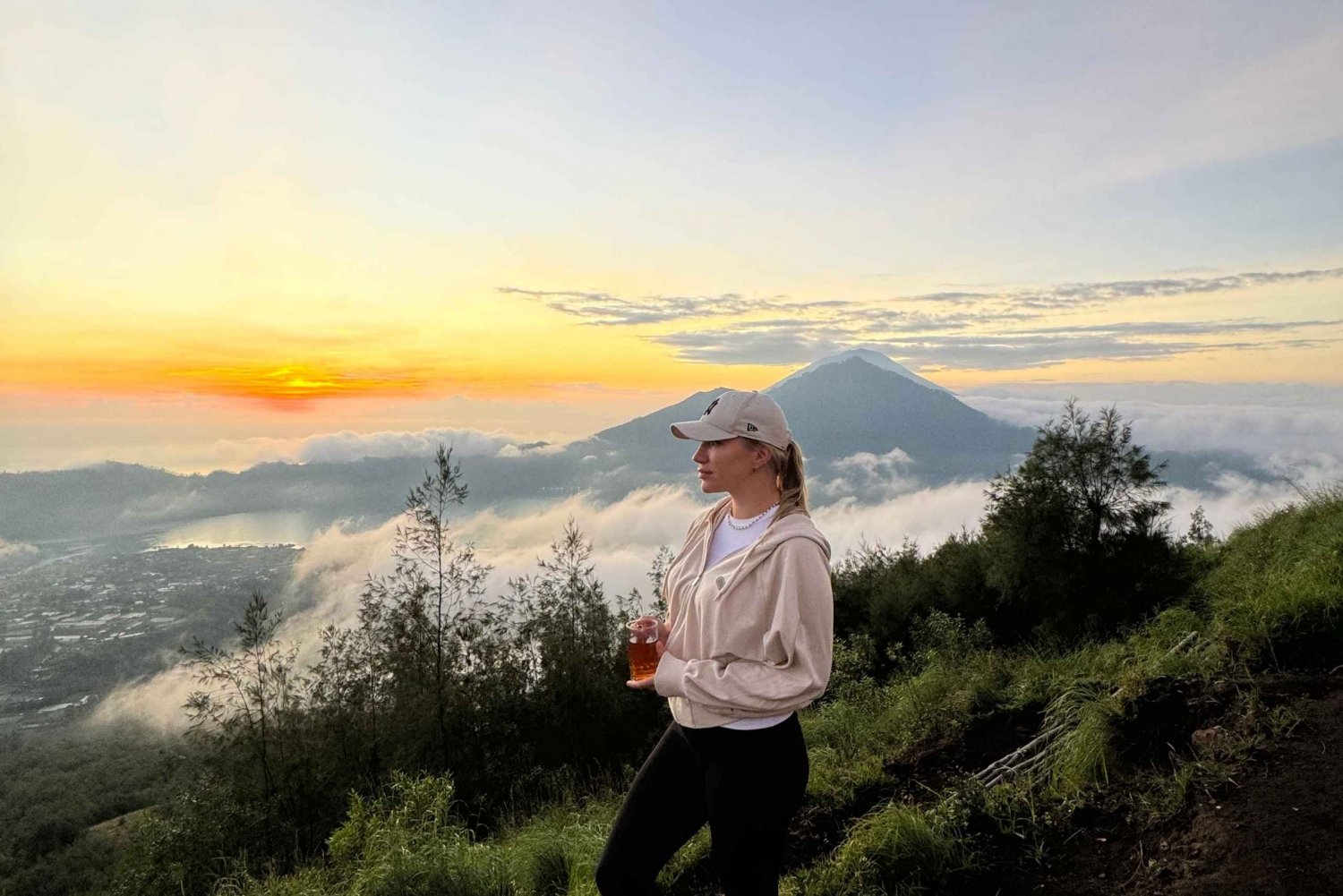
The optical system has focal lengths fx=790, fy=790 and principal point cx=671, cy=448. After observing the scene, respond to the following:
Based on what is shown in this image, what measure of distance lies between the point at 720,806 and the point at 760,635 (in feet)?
1.59

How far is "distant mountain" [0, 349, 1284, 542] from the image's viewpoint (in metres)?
134

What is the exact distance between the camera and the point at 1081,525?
12781 mm

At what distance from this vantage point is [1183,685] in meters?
4.51

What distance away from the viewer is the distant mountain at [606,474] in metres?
134

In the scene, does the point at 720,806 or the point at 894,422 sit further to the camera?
the point at 894,422

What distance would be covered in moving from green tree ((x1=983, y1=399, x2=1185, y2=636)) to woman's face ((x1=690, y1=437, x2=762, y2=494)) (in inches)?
460

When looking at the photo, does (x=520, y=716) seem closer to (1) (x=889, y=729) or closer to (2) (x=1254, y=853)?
(1) (x=889, y=729)

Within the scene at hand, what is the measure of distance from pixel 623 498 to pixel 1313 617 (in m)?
130

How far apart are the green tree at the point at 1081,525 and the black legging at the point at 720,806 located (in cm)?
1165

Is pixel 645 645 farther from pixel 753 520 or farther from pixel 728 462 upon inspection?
pixel 728 462

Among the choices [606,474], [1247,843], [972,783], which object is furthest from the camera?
[606,474]

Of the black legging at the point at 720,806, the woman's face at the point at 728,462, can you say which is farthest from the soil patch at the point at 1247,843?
the woman's face at the point at 728,462

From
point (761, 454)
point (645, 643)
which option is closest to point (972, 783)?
point (645, 643)

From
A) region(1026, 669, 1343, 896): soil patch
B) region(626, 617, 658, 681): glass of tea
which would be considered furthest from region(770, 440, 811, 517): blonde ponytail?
region(1026, 669, 1343, 896): soil patch
